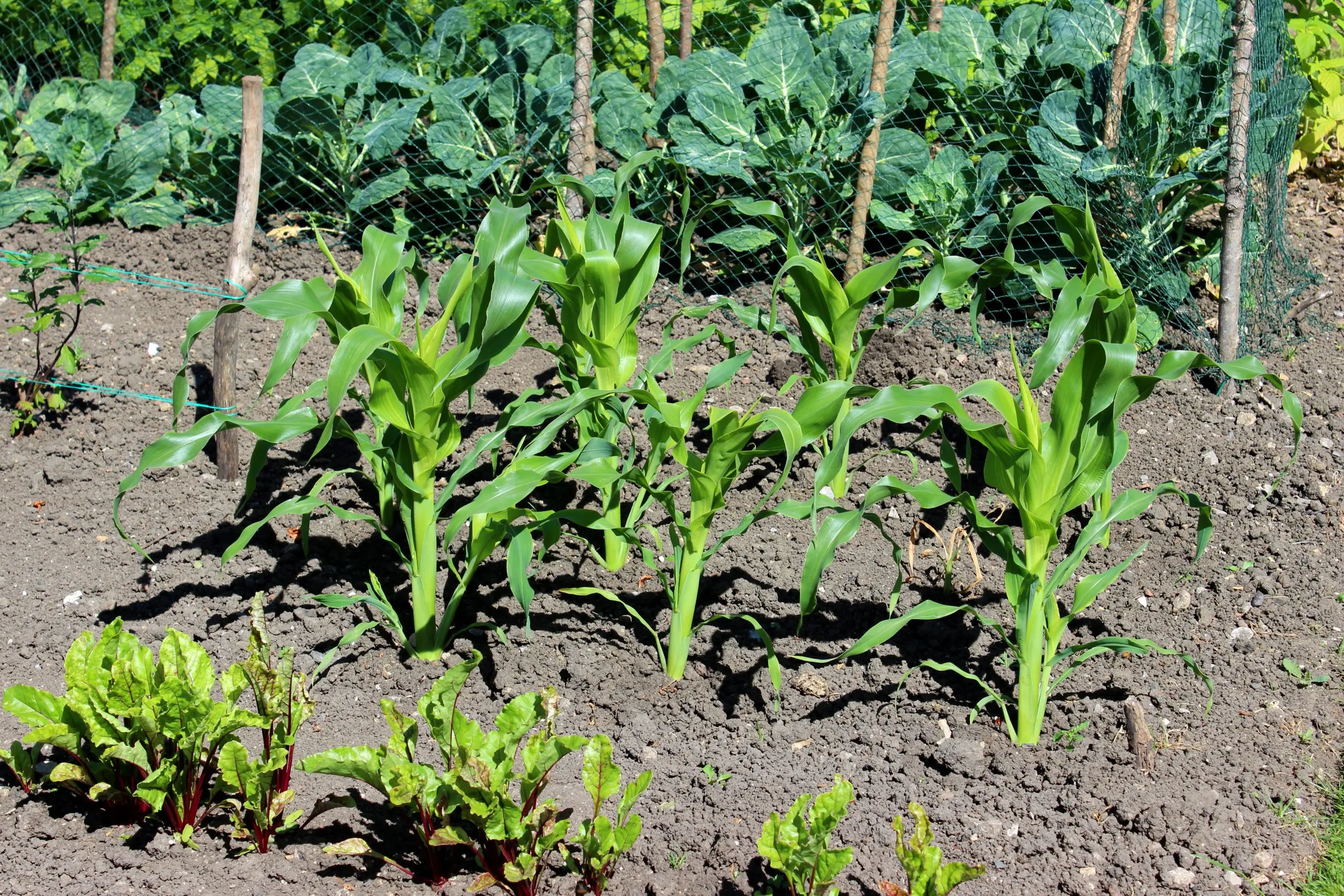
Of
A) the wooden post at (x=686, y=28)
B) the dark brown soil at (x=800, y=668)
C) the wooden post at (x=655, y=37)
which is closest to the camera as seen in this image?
the dark brown soil at (x=800, y=668)

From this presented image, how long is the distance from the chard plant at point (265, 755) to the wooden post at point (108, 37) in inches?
163

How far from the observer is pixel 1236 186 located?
13.3ft

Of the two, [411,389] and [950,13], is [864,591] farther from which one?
[950,13]

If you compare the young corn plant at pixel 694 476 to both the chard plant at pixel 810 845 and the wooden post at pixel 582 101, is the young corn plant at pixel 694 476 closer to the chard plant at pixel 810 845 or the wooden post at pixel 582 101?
the chard plant at pixel 810 845

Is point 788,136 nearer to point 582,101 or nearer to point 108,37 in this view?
point 582,101

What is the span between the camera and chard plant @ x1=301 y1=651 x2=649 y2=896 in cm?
235

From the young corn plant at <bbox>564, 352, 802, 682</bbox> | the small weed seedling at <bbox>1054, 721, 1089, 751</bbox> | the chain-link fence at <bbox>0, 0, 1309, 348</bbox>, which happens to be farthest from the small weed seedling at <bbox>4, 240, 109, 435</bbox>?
the small weed seedling at <bbox>1054, 721, 1089, 751</bbox>

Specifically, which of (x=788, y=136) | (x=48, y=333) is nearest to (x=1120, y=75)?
(x=788, y=136)

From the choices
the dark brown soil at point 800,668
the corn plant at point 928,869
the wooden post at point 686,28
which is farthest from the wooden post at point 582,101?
the corn plant at point 928,869

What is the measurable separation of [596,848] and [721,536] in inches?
34.2

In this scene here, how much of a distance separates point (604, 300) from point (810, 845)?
162 cm

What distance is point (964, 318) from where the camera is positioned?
4672 millimetres

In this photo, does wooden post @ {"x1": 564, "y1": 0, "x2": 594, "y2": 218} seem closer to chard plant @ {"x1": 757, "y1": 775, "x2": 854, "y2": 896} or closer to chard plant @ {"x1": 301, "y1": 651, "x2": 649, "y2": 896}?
chard plant @ {"x1": 301, "y1": 651, "x2": 649, "y2": 896}

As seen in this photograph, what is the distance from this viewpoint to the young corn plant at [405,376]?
2.81 m
